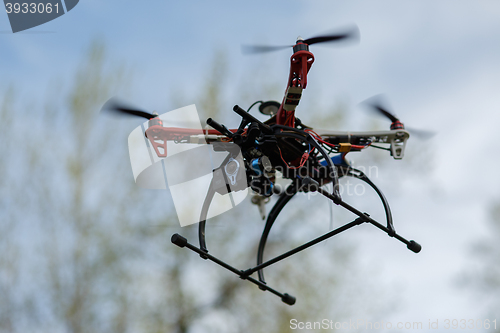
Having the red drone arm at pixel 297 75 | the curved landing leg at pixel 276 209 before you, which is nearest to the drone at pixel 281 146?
the red drone arm at pixel 297 75

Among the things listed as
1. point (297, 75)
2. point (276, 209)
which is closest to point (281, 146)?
point (297, 75)

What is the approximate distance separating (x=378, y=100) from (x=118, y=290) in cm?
819

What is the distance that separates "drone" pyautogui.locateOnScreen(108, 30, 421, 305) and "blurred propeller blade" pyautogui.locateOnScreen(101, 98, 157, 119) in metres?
0.01

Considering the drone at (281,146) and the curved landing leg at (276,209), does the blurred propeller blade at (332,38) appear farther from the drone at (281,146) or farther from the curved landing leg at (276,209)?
the curved landing leg at (276,209)

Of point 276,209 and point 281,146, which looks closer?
point 281,146

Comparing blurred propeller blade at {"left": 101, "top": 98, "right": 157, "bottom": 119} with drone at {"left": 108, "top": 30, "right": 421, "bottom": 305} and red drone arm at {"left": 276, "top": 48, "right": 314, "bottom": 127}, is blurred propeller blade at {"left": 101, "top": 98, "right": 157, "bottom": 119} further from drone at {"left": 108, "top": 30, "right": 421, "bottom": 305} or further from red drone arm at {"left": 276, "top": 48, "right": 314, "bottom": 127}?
red drone arm at {"left": 276, "top": 48, "right": 314, "bottom": 127}

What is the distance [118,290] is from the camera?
997 centimetres

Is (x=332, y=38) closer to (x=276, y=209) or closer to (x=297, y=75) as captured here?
(x=297, y=75)

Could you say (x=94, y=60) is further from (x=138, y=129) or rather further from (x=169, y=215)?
(x=138, y=129)

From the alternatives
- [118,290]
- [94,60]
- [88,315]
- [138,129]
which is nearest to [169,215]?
[118,290]

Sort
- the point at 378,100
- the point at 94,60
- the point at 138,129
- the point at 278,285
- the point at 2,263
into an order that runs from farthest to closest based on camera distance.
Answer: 1. the point at 94,60
2. the point at 278,285
3. the point at 2,263
4. the point at 378,100
5. the point at 138,129

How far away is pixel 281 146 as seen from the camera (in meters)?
4.06

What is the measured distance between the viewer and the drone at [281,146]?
362cm

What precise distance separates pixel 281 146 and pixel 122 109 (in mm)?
1748
